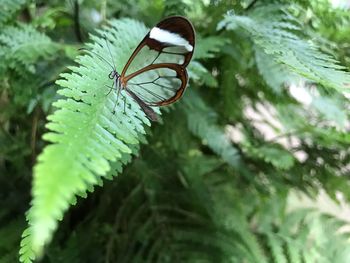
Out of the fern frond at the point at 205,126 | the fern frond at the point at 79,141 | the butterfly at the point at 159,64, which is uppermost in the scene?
the fern frond at the point at 205,126

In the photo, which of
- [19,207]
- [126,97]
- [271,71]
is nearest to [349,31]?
[271,71]

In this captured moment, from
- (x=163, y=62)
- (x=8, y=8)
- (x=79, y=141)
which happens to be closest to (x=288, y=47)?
(x=163, y=62)

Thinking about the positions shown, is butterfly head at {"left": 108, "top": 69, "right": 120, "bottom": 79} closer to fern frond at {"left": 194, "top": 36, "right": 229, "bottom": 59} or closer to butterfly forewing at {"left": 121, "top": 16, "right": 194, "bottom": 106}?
butterfly forewing at {"left": 121, "top": 16, "right": 194, "bottom": 106}

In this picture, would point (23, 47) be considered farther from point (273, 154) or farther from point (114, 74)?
point (273, 154)

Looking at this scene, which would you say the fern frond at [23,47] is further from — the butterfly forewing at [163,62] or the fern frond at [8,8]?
the butterfly forewing at [163,62]

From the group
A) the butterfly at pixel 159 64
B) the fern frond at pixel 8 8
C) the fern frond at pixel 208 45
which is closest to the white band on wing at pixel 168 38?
the butterfly at pixel 159 64

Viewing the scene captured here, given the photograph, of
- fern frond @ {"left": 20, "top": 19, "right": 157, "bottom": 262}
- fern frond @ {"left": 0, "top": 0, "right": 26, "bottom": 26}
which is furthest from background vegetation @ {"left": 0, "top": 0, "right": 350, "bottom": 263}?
fern frond @ {"left": 20, "top": 19, "right": 157, "bottom": 262}

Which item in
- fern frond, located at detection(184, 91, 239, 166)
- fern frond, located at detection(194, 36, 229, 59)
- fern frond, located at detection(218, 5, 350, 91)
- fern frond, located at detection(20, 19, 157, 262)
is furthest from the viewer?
fern frond, located at detection(184, 91, 239, 166)

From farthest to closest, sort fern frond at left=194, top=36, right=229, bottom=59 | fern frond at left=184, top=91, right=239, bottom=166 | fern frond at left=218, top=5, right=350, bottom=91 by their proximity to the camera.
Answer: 1. fern frond at left=184, top=91, right=239, bottom=166
2. fern frond at left=194, top=36, right=229, bottom=59
3. fern frond at left=218, top=5, right=350, bottom=91
